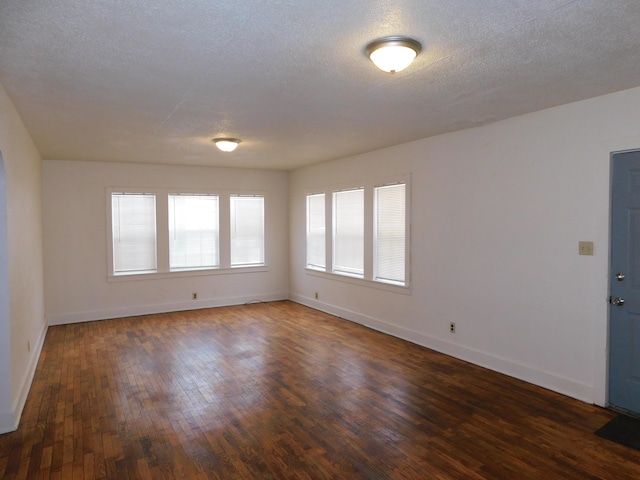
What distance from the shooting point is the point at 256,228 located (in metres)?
7.87

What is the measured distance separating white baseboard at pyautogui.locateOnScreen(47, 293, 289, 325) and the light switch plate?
556cm

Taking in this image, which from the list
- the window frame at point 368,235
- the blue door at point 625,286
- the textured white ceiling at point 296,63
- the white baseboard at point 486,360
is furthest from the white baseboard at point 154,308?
the blue door at point 625,286

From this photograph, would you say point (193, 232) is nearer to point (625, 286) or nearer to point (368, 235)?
point (368, 235)

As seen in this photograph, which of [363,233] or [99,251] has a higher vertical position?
[363,233]

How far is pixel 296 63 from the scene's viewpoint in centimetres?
263

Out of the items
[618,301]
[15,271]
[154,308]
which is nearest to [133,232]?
[154,308]

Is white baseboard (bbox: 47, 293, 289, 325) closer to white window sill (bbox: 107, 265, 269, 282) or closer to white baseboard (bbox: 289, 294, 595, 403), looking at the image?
white window sill (bbox: 107, 265, 269, 282)

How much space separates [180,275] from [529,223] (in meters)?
5.57

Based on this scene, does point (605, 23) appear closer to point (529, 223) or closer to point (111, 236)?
point (529, 223)

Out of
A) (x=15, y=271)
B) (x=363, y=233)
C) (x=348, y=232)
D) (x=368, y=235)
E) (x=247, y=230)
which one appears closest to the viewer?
(x=15, y=271)

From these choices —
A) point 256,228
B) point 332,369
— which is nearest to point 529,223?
point 332,369

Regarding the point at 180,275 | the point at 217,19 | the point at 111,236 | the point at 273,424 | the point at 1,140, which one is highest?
the point at 217,19

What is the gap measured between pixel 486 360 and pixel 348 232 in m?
2.85

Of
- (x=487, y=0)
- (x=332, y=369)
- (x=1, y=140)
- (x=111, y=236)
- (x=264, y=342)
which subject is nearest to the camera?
(x=487, y=0)
